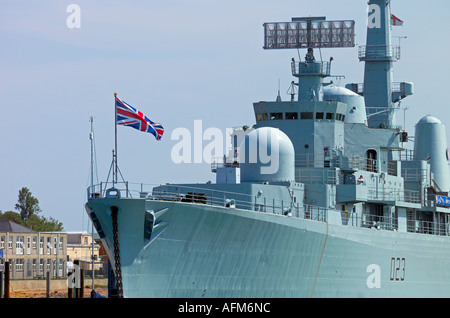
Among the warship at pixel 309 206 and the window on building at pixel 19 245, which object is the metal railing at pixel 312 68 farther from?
the window on building at pixel 19 245

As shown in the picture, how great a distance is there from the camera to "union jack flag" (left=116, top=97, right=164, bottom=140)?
4009cm

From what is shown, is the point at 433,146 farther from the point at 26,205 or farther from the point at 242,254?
the point at 26,205

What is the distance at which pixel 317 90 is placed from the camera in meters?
52.6

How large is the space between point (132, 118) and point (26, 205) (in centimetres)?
8600

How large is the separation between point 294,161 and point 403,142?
10.4 m

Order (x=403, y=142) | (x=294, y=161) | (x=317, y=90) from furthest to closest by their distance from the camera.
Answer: (x=403, y=142)
(x=317, y=90)
(x=294, y=161)

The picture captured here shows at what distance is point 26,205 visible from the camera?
123625 millimetres

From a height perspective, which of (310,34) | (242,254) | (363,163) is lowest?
(242,254)

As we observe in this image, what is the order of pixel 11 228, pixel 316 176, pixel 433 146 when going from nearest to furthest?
pixel 316 176 → pixel 433 146 → pixel 11 228

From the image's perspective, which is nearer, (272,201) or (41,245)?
(272,201)

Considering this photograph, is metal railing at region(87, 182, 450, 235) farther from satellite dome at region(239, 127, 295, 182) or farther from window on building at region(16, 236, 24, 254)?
window on building at region(16, 236, 24, 254)

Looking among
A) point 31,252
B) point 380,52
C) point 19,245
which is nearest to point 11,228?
point 19,245
